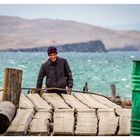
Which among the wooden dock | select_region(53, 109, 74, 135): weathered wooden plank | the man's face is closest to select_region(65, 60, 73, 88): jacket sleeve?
the man's face

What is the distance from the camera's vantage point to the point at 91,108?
9125 mm

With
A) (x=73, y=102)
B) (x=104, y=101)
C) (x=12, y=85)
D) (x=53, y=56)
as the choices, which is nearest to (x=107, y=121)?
(x=12, y=85)

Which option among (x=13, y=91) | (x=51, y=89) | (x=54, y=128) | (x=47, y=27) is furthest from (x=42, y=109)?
(x=47, y=27)

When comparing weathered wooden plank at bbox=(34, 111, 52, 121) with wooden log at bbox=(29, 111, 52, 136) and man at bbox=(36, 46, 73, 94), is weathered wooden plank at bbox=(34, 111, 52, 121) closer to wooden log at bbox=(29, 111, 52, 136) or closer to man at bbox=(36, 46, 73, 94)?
wooden log at bbox=(29, 111, 52, 136)

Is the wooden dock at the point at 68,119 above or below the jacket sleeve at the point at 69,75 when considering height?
below

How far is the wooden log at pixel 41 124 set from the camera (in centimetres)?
736

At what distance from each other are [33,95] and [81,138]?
394 centimetres

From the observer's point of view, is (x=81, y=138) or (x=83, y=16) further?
(x=83, y=16)

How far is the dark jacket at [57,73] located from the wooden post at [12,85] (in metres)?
2.23

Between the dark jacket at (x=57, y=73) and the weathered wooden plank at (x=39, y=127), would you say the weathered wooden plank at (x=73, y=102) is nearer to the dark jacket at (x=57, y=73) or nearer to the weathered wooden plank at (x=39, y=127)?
the dark jacket at (x=57, y=73)

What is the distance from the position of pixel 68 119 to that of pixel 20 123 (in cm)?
70

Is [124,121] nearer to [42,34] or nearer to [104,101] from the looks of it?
[104,101]

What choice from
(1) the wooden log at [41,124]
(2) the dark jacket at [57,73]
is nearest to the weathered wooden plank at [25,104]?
(1) the wooden log at [41,124]
